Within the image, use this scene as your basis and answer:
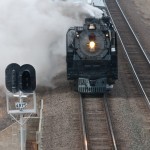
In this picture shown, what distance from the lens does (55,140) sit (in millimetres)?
18516

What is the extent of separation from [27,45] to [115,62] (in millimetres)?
4872

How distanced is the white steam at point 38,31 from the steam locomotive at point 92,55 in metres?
2.36

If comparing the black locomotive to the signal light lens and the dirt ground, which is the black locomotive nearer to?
the signal light lens

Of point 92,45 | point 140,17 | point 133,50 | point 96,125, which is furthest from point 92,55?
point 140,17

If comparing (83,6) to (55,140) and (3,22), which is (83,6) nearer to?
(3,22)

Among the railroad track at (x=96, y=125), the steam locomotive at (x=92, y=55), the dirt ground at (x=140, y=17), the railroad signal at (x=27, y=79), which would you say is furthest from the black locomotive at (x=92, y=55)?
the railroad signal at (x=27, y=79)

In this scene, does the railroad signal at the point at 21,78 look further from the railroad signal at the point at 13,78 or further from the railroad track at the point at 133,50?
the railroad track at the point at 133,50

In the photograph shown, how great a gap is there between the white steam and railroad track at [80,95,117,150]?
3.12 m

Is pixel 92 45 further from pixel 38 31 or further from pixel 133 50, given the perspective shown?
pixel 133 50

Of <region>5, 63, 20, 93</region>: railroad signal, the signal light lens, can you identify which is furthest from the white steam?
<region>5, 63, 20, 93</region>: railroad signal

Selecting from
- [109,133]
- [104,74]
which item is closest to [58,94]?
[104,74]

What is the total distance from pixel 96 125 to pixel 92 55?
348 centimetres

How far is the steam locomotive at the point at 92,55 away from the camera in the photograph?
2186 centimetres

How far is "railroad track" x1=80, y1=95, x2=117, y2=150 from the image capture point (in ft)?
60.1
